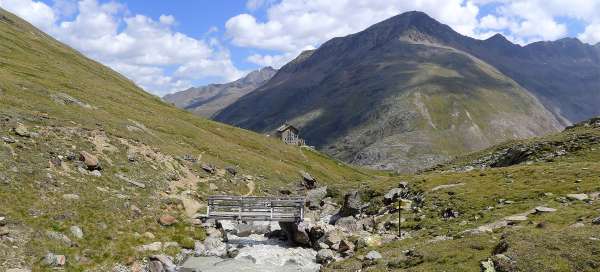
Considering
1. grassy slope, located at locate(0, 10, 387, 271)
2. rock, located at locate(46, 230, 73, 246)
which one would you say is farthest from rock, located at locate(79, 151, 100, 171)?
rock, located at locate(46, 230, 73, 246)

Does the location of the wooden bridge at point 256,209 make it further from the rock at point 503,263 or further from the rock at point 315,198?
the rock at point 503,263

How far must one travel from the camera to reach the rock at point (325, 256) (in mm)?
40688

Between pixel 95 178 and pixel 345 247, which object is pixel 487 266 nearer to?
pixel 345 247

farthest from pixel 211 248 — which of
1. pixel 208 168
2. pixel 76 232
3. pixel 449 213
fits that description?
pixel 208 168

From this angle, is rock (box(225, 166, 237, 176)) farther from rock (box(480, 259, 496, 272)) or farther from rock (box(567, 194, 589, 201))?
rock (box(480, 259, 496, 272))

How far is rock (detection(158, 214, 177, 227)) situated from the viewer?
45344 millimetres

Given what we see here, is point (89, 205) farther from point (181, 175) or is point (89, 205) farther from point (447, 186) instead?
point (447, 186)

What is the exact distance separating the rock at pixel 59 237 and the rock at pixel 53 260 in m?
2.18

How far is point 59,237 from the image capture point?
1368 inches

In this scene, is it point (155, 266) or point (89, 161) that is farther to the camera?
point (89, 161)

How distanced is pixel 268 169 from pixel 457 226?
177 ft

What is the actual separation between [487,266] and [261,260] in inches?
892

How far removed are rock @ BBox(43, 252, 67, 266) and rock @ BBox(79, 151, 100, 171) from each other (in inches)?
692

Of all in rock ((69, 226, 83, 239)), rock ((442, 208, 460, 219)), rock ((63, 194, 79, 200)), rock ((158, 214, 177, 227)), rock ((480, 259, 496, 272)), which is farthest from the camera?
rock ((158, 214, 177, 227))
